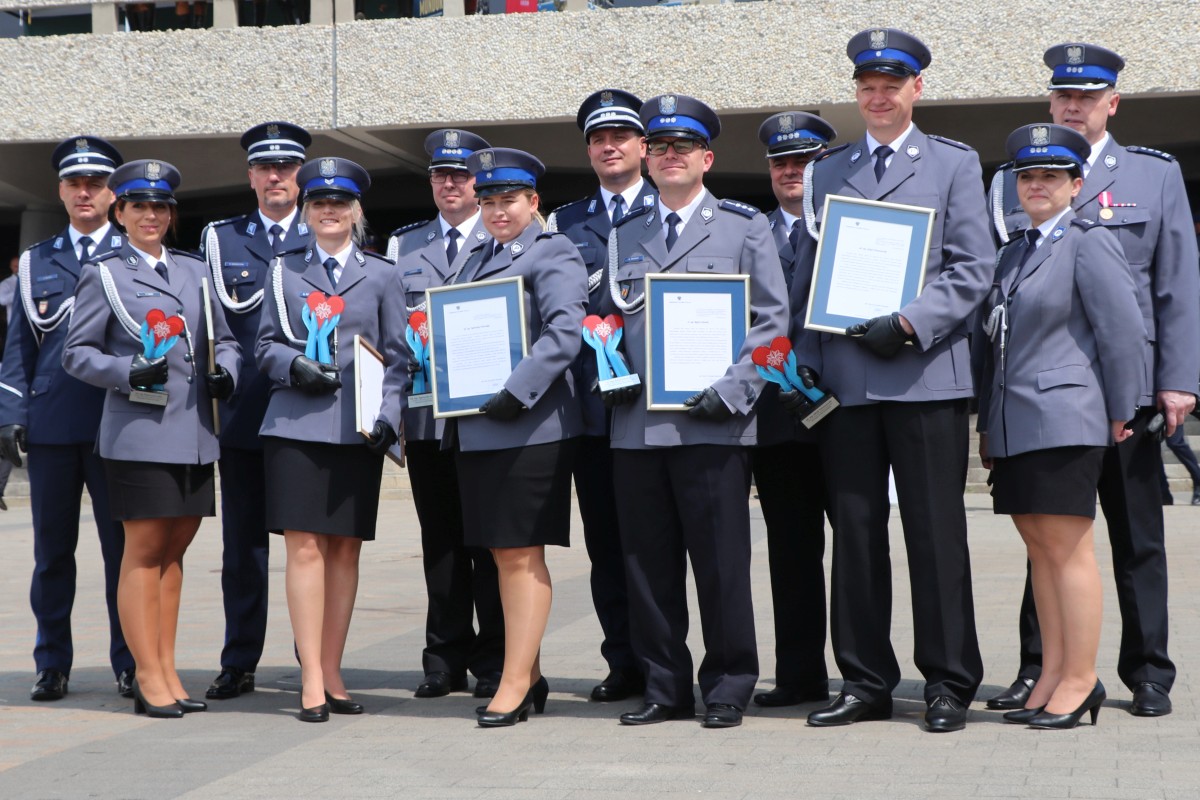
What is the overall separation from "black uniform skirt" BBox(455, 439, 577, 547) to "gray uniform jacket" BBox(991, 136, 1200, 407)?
2044mm

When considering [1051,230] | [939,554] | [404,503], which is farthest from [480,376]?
[404,503]

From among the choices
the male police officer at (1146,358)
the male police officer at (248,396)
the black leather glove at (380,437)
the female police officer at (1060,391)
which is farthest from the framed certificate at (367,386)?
the male police officer at (1146,358)

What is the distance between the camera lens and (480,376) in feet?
17.7

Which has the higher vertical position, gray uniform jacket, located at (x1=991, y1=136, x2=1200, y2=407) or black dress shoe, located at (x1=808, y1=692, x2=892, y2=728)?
gray uniform jacket, located at (x1=991, y1=136, x2=1200, y2=407)

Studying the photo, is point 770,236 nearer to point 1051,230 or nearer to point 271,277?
point 1051,230

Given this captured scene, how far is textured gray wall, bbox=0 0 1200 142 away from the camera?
15484 mm

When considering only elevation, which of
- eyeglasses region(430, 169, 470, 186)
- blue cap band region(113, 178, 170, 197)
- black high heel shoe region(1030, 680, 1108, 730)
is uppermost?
A: eyeglasses region(430, 169, 470, 186)

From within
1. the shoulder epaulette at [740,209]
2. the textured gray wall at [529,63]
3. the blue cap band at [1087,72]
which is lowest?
the shoulder epaulette at [740,209]

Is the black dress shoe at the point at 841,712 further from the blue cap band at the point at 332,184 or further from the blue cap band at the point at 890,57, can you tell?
the blue cap band at the point at 332,184

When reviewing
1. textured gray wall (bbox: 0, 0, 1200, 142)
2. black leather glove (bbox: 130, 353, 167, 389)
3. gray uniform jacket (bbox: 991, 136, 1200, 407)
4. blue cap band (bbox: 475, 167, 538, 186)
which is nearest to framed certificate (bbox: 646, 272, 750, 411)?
blue cap band (bbox: 475, 167, 538, 186)

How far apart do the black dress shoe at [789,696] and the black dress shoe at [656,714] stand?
376 mm

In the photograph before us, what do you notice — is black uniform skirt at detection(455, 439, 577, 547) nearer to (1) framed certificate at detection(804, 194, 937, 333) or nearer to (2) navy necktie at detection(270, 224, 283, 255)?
(1) framed certificate at detection(804, 194, 937, 333)

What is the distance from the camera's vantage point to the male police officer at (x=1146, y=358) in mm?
5285

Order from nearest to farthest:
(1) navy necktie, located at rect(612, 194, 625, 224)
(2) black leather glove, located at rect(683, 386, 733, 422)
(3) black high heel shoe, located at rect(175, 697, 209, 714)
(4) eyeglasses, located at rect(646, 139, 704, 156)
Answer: (2) black leather glove, located at rect(683, 386, 733, 422) → (4) eyeglasses, located at rect(646, 139, 704, 156) → (3) black high heel shoe, located at rect(175, 697, 209, 714) → (1) navy necktie, located at rect(612, 194, 625, 224)
